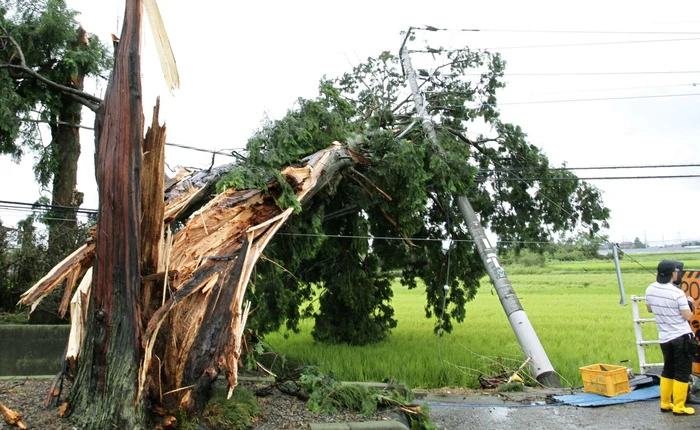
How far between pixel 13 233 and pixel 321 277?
235 inches

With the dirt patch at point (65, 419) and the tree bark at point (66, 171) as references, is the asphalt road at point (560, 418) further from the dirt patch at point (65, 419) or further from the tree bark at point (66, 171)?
the tree bark at point (66, 171)

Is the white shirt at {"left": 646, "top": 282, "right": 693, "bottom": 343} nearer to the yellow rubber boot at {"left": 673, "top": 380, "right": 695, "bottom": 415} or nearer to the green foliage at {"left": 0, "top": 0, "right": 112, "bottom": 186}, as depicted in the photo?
the yellow rubber boot at {"left": 673, "top": 380, "right": 695, "bottom": 415}

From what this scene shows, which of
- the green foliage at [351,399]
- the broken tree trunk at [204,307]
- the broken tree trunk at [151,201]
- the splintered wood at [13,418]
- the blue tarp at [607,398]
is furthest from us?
the blue tarp at [607,398]

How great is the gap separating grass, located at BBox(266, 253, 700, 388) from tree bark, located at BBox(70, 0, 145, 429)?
183 inches

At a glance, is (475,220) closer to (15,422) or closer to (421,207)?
(421,207)

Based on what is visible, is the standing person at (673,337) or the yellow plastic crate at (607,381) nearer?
the standing person at (673,337)

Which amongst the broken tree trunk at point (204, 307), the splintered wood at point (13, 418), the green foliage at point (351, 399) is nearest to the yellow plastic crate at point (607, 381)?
the green foliage at point (351, 399)

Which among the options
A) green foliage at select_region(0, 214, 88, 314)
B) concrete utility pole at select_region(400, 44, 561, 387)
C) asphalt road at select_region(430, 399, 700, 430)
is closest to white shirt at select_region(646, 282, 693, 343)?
asphalt road at select_region(430, 399, 700, 430)

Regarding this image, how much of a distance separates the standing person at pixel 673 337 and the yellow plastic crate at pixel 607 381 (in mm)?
703

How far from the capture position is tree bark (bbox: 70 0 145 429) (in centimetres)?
436

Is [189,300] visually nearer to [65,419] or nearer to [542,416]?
[65,419]

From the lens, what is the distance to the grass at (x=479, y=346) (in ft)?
30.1

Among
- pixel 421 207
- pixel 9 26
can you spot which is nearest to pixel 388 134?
pixel 421 207

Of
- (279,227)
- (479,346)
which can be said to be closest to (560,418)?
(279,227)
